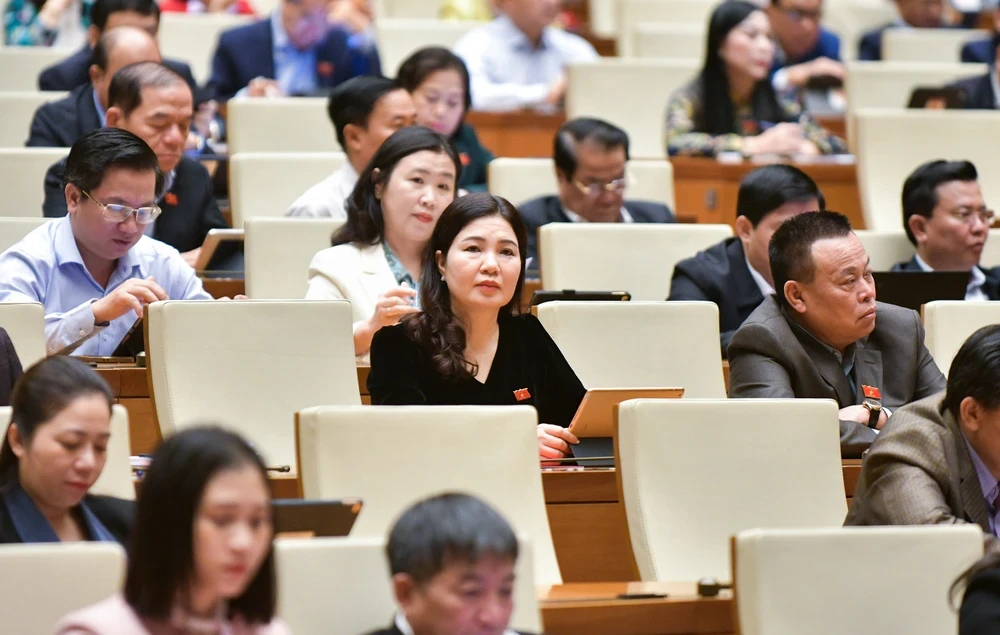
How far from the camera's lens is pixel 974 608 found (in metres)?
1.90

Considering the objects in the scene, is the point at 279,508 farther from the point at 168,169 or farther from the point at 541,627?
the point at 168,169

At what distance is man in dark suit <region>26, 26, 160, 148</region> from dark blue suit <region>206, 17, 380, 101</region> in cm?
123

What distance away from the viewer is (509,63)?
19.5 feet

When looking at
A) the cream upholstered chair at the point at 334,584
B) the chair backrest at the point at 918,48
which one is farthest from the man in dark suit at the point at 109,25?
the chair backrest at the point at 918,48

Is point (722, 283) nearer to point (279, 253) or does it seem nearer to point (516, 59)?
point (279, 253)

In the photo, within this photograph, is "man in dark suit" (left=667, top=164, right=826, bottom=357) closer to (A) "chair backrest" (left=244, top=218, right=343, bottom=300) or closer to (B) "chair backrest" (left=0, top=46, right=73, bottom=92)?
(A) "chair backrest" (left=244, top=218, right=343, bottom=300)

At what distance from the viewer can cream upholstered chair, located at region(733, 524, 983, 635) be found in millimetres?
2020

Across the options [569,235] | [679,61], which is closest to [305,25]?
[679,61]

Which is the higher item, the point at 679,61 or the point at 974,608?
the point at 679,61

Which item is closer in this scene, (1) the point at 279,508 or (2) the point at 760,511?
(1) the point at 279,508

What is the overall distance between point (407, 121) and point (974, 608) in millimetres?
2501

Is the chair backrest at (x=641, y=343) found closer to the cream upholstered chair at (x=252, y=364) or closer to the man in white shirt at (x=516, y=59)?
the cream upholstered chair at (x=252, y=364)

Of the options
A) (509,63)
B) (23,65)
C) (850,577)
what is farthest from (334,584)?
(509,63)

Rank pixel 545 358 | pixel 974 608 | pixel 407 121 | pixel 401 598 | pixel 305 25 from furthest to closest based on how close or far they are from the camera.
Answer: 1. pixel 305 25
2. pixel 407 121
3. pixel 545 358
4. pixel 974 608
5. pixel 401 598
